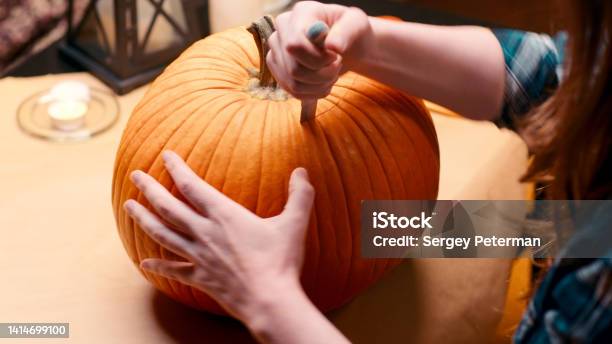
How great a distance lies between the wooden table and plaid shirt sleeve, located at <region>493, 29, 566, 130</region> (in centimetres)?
20

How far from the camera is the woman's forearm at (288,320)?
574 millimetres

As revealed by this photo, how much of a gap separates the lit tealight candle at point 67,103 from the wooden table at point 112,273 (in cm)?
4

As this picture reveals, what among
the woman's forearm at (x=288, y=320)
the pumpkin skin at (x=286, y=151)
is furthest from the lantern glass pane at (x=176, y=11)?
the woman's forearm at (x=288, y=320)

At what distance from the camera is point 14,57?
4.07 ft

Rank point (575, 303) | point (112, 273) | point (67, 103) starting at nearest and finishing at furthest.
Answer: point (575, 303), point (112, 273), point (67, 103)

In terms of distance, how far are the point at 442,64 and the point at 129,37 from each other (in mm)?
524

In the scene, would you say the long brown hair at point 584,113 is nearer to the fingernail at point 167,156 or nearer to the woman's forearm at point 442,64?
the woman's forearm at point 442,64

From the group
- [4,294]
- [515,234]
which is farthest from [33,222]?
[515,234]

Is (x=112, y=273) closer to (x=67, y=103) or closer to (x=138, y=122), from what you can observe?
(x=138, y=122)

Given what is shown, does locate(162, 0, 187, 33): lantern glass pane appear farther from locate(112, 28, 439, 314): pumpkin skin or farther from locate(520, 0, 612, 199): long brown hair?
locate(520, 0, 612, 199): long brown hair

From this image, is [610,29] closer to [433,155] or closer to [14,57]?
[433,155]

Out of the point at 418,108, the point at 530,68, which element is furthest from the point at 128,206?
the point at 530,68

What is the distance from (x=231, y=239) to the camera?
0.59 meters

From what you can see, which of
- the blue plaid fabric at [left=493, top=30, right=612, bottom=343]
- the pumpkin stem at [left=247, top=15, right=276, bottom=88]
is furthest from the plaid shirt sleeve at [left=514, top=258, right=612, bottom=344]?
the pumpkin stem at [left=247, top=15, right=276, bottom=88]
